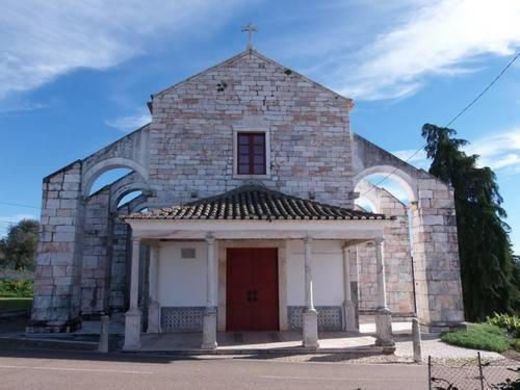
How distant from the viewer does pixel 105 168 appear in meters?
15.7

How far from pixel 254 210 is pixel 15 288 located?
34467 millimetres

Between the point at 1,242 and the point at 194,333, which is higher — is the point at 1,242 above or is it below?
above

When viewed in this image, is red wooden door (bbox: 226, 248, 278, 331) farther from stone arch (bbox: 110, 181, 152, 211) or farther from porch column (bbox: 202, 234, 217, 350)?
stone arch (bbox: 110, 181, 152, 211)

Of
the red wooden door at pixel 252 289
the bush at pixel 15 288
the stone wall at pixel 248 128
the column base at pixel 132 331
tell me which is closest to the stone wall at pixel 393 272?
the stone wall at pixel 248 128

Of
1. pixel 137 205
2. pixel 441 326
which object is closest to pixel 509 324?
pixel 441 326

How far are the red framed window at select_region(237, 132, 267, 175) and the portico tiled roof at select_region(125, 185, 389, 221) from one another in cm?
111

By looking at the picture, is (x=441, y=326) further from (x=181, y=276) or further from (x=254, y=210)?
(x=181, y=276)

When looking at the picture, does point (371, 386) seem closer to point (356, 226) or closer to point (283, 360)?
point (283, 360)

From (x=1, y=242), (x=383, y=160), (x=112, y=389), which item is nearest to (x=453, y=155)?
(x=383, y=160)

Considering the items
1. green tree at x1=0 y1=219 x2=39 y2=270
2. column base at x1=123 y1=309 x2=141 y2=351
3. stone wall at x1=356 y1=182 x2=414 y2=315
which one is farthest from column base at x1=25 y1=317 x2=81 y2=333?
green tree at x1=0 y1=219 x2=39 y2=270

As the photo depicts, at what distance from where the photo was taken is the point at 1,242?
56.6 meters

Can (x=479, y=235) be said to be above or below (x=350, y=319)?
above

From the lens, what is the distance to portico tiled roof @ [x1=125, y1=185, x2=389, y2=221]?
40.4 feet

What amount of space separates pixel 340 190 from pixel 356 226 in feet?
10.4
